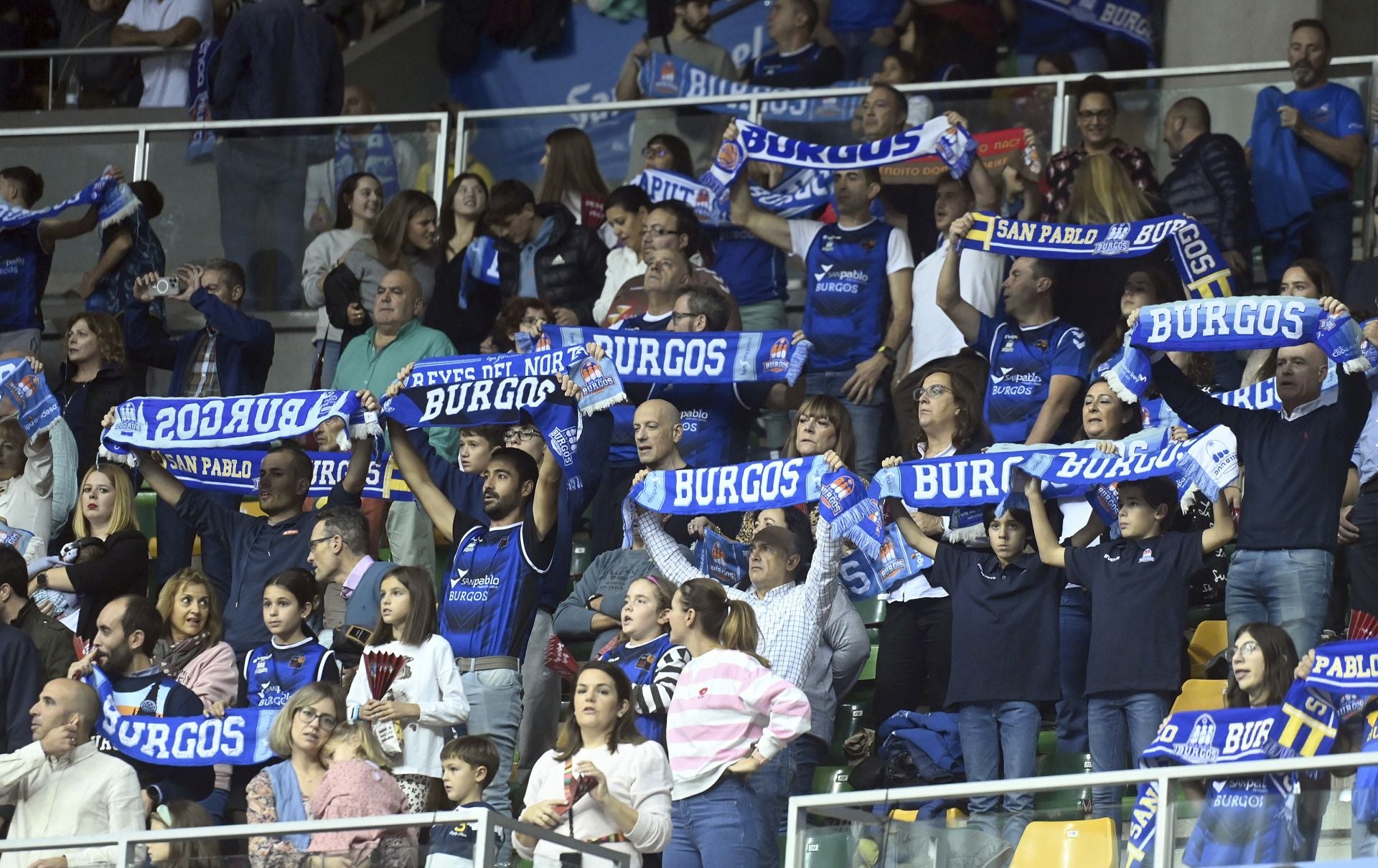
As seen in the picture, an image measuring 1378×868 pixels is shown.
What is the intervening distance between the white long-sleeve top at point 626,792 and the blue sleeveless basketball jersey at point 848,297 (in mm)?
3770

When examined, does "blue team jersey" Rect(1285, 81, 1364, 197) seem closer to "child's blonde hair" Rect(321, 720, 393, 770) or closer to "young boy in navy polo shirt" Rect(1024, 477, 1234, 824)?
"young boy in navy polo shirt" Rect(1024, 477, 1234, 824)

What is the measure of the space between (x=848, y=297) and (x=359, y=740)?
4.03 metres

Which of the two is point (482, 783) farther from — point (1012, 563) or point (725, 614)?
point (1012, 563)

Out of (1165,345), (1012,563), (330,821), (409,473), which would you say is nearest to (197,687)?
(409,473)

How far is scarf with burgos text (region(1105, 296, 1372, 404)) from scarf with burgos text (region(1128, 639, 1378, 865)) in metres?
1.70

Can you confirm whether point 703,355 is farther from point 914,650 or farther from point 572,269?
point 914,650

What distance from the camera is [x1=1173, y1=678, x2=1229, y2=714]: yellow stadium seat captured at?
9.72 meters

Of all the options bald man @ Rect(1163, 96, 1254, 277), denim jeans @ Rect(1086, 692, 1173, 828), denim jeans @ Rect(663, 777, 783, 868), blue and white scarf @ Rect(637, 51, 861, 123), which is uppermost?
blue and white scarf @ Rect(637, 51, 861, 123)

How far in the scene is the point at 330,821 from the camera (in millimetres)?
8273

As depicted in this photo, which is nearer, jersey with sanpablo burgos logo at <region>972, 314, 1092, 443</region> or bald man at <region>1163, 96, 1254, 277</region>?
jersey with sanpablo burgos logo at <region>972, 314, 1092, 443</region>

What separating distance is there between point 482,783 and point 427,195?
5.14 meters

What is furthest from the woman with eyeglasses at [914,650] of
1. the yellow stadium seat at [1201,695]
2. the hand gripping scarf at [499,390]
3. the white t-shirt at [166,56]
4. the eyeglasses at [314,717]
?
the white t-shirt at [166,56]

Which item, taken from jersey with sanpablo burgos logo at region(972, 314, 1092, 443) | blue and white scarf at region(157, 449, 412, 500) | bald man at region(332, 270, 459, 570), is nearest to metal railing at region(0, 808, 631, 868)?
blue and white scarf at region(157, 449, 412, 500)

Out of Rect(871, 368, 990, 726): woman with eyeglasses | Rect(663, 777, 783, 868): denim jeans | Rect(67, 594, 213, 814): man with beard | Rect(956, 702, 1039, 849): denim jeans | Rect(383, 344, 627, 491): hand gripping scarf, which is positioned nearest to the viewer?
Rect(663, 777, 783, 868): denim jeans
